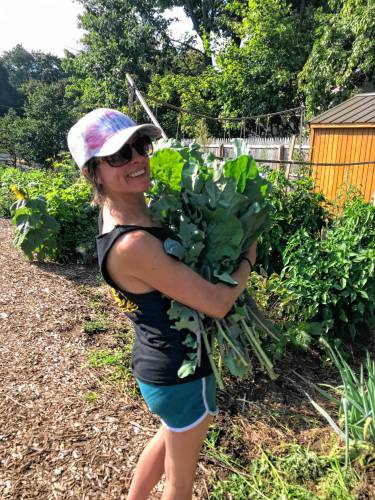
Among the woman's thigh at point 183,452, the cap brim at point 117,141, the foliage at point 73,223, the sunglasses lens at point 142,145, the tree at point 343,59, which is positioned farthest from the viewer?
the tree at point 343,59

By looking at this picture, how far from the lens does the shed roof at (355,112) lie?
→ 8.38m

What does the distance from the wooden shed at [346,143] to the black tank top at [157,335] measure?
7.56 metres

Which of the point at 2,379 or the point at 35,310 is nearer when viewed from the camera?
the point at 2,379

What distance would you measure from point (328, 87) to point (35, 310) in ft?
40.1

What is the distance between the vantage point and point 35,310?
13.8 ft

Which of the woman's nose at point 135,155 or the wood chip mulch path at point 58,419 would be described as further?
the wood chip mulch path at point 58,419

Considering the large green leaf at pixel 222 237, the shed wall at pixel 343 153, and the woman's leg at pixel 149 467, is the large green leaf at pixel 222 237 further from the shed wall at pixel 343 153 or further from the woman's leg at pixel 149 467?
the shed wall at pixel 343 153

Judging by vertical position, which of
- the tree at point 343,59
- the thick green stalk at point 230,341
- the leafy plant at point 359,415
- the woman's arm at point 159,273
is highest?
the tree at point 343,59

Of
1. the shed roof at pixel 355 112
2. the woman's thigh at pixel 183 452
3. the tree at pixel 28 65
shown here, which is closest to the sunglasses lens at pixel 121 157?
the woman's thigh at pixel 183 452

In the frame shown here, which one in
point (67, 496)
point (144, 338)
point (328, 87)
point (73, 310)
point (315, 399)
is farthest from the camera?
point (328, 87)

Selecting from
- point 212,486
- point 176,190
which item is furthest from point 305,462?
point 176,190

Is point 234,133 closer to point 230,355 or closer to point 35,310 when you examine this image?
point 35,310

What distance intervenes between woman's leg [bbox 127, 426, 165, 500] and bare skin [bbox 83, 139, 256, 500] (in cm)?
18

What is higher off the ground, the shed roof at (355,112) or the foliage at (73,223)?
the shed roof at (355,112)
